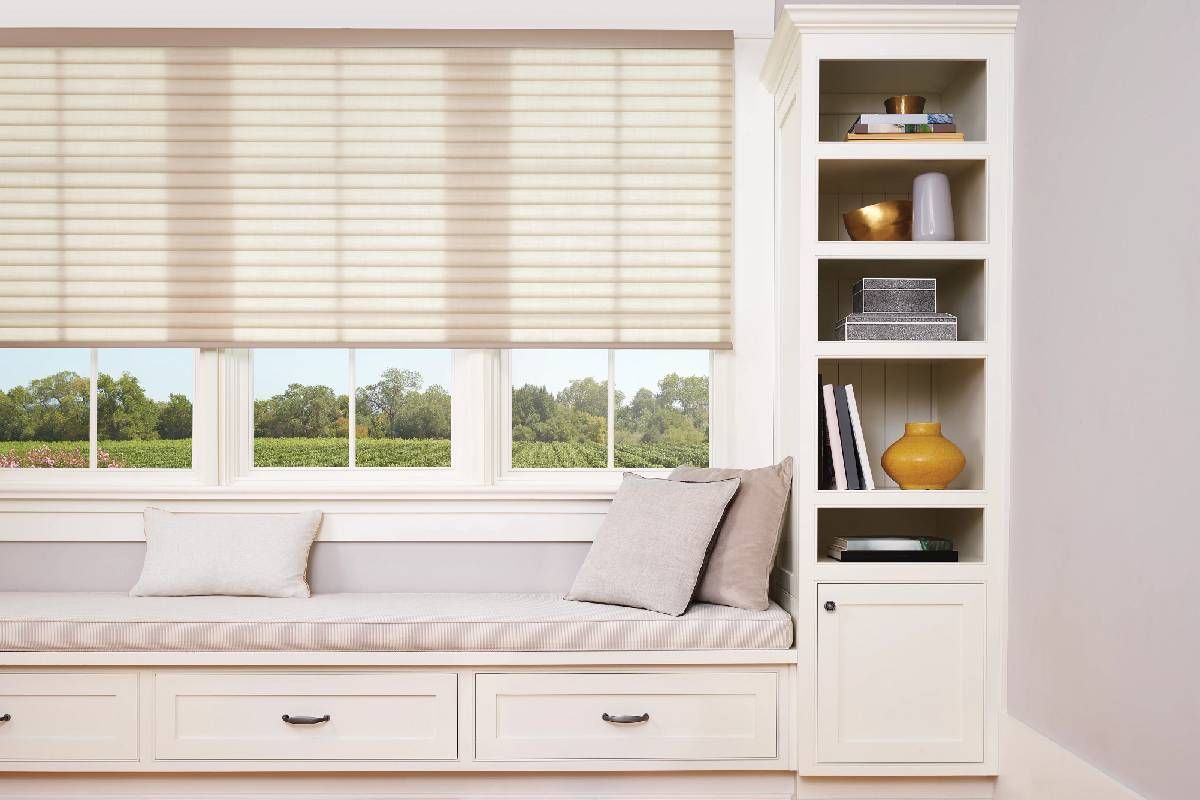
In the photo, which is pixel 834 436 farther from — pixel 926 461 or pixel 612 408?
pixel 612 408

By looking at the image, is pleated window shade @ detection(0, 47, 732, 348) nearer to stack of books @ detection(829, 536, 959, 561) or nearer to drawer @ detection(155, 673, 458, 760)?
stack of books @ detection(829, 536, 959, 561)

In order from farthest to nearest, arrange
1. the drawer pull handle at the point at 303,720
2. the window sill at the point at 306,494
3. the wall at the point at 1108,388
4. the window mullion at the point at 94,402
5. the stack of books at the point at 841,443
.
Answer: the window mullion at the point at 94,402, the window sill at the point at 306,494, the stack of books at the point at 841,443, the drawer pull handle at the point at 303,720, the wall at the point at 1108,388

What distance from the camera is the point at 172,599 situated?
283cm

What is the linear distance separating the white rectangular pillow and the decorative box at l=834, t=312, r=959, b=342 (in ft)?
5.95

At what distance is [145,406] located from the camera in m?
3.19

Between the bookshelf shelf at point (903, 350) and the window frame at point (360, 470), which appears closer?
the bookshelf shelf at point (903, 350)

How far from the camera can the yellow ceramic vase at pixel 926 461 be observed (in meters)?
2.64

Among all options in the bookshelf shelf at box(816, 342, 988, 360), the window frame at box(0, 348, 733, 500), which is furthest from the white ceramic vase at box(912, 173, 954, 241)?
the window frame at box(0, 348, 733, 500)

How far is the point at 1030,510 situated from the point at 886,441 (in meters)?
0.63

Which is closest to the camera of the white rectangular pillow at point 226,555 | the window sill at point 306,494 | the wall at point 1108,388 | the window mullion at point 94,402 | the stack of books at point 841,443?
the wall at point 1108,388

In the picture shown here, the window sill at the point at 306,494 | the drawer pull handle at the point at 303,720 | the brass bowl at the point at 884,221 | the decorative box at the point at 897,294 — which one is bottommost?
the drawer pull handle at the point at 303,720

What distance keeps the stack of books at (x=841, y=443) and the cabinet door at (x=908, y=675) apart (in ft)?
1.06

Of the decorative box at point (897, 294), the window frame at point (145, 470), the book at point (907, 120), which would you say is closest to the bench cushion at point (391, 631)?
the window frame at point (145, 470)
